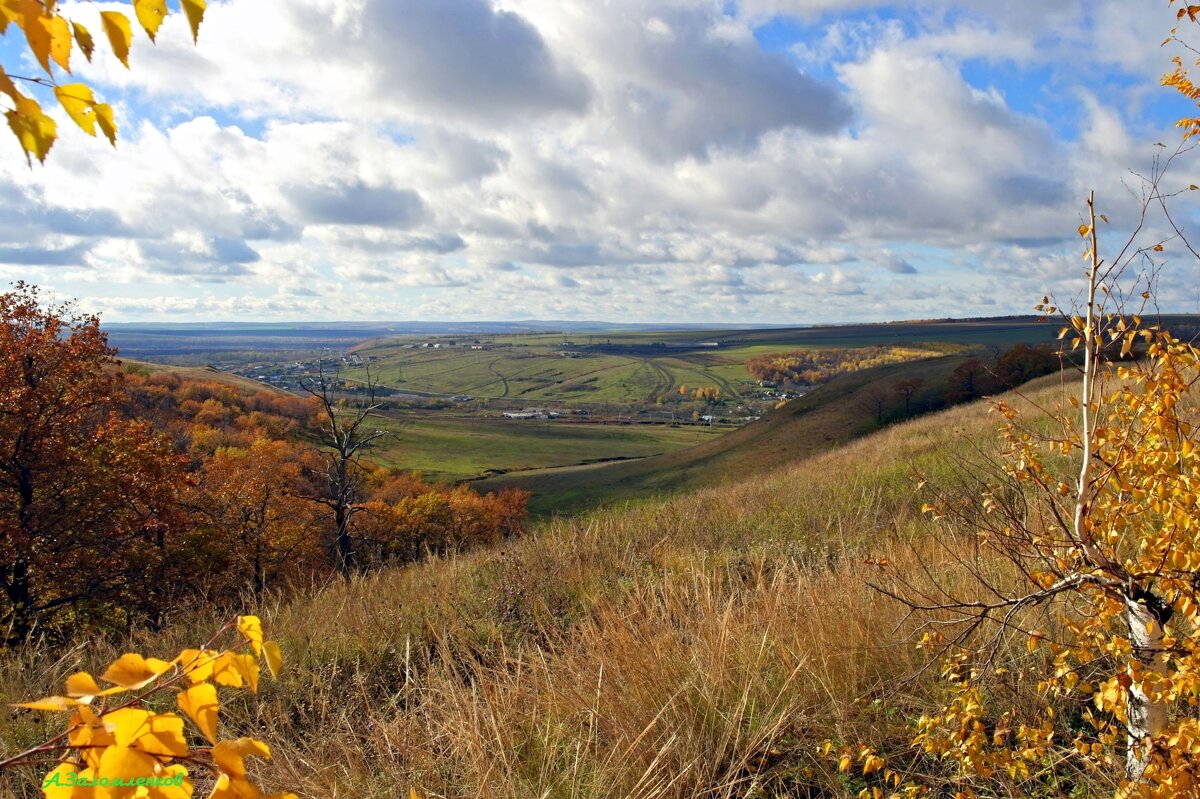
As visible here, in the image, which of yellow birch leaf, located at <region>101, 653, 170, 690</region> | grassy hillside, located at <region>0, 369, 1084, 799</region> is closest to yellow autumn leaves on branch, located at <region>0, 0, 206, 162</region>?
yellow birch leaf, located at <region>101, 653, 170, 690</region>

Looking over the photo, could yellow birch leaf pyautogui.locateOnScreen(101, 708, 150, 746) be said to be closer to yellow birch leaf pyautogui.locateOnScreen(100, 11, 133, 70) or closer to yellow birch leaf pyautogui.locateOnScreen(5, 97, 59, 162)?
yellow birch leaf pyautogui.locateOnScreen(5, 97, 59, 162)

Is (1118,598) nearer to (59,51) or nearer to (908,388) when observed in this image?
(59,51)

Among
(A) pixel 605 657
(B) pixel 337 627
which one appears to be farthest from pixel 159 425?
(A) pixel 605 657

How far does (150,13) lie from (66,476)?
71.1ft

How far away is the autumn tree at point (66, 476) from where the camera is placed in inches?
690

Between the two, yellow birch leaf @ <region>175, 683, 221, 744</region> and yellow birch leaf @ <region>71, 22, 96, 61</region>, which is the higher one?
yellow birch leaf @ <region>71, 22, 96, 61</region>

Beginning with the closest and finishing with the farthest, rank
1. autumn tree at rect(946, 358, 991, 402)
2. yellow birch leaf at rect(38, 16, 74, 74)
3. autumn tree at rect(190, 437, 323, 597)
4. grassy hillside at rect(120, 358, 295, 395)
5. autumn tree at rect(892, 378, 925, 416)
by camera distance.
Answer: yellow birch leaf at rect(38, 16, 74, 74), autumn tree at rect(190, 437, 323, 597), autumn tree at rect(946, 358, 991, 402), autumn tree at rect(892, 378, 925, 416), grassy hillside at rect(120, 358, 295, 395)

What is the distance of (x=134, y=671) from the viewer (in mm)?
1194

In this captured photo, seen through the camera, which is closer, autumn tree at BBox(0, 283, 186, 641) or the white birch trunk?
the white birch trunk

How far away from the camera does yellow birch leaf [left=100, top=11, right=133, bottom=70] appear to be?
4.06ft

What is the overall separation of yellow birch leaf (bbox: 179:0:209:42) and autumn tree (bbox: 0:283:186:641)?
744 inches

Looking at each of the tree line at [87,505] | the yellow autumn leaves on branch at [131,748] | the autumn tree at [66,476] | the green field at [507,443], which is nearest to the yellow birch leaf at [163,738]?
the yellow autumn leaves on branch at [131,748]

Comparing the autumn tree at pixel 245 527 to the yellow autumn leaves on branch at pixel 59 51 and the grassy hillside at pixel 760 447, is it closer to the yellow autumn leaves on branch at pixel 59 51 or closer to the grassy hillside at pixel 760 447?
the yellow autumn leaves on branch at pixel 59 51

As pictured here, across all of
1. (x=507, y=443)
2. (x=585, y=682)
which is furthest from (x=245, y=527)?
(x=507, y=443)
